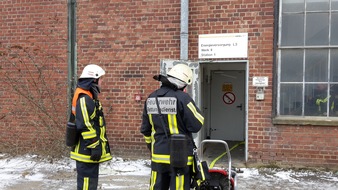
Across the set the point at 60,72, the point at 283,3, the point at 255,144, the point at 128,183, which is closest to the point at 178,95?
the point at 128,183

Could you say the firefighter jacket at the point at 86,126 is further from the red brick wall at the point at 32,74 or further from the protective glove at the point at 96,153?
the red brick wall at the point at 32,74

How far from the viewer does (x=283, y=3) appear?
705 centimetres

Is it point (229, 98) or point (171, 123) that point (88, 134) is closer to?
point (171, 123)

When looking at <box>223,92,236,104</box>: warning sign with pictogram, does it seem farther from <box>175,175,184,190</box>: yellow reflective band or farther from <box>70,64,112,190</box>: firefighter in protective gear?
<box>175,175,184,190</box>: yellow reflective band

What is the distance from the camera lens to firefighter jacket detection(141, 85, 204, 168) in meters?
4.00

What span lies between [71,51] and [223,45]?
3371 mm

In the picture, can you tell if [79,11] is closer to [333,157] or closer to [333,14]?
[333,14]

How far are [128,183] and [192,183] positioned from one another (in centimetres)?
229

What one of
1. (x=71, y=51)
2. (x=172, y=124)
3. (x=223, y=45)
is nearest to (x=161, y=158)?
(x=172, y=124)

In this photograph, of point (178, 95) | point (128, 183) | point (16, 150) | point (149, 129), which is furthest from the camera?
point (16, 150)

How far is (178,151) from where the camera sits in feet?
12.7

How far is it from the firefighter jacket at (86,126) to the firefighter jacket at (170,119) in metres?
0.75

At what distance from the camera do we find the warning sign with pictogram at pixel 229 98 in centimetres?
1007

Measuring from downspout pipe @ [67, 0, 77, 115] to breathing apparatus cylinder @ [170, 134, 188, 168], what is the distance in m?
4.71
